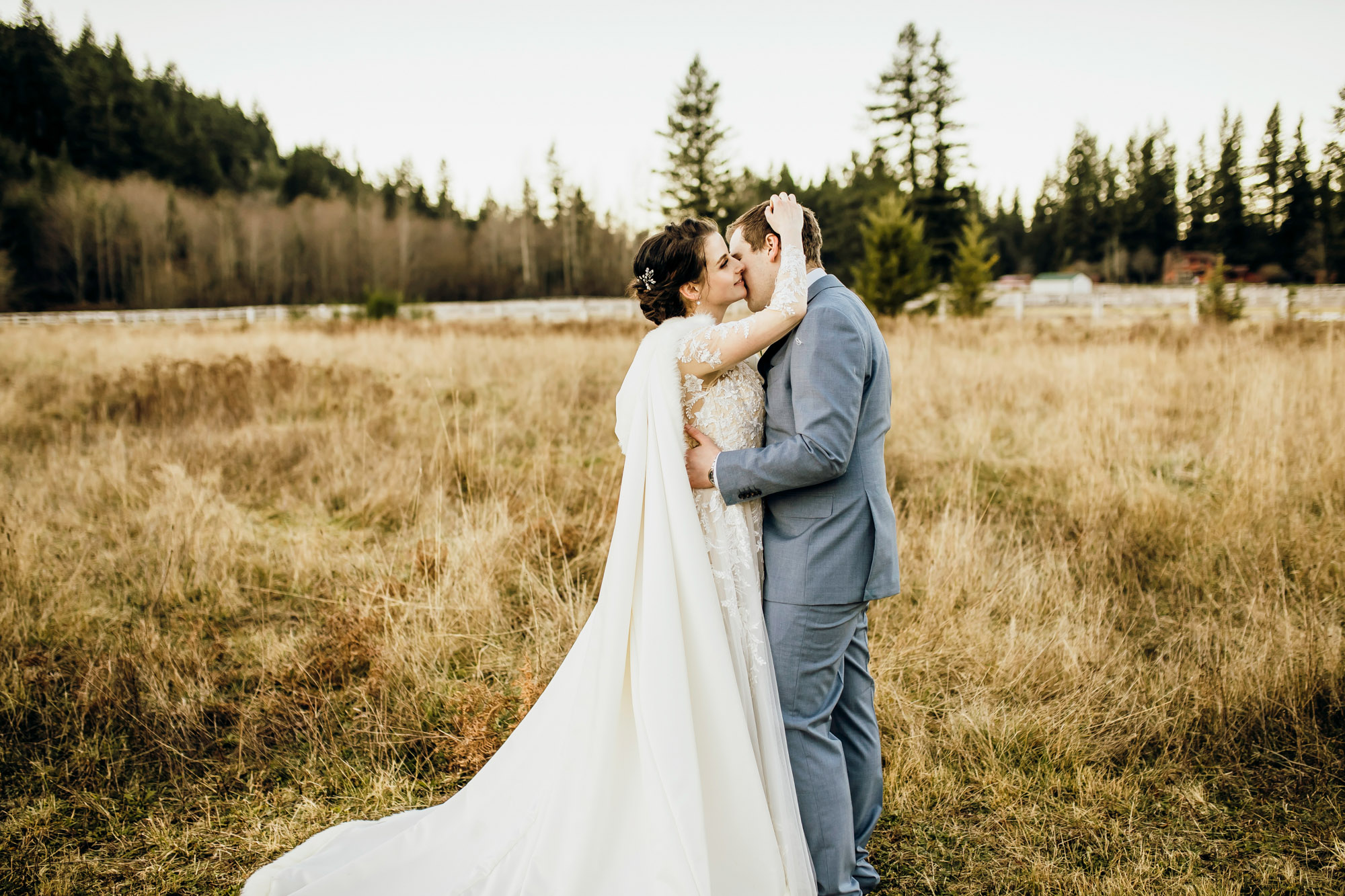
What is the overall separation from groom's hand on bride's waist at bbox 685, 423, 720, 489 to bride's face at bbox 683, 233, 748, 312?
0.44 meters

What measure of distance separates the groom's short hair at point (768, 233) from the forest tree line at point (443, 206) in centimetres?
3488

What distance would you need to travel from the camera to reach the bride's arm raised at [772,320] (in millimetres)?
2043

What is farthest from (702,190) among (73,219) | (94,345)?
(73,219)

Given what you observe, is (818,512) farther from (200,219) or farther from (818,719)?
(200,219)

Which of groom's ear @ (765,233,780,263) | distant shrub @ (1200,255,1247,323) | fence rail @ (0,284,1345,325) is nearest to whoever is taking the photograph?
groom's ear @ (765,233,780,263)

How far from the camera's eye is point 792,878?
6.73 ft

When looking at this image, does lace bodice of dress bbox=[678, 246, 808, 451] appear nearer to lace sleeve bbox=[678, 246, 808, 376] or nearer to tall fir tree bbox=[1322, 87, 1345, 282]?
lace sleeve bbox=[678, 246, 808, 376]

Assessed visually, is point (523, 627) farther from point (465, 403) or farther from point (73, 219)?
point (73, 219)

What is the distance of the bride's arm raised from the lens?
204 centimetres

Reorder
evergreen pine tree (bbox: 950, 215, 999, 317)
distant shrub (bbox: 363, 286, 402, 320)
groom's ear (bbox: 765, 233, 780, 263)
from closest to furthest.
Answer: groom's ear (bbox: 765, 233, 780, 263)
distant shrub (bbox: 363, 286, 402, 320)
evergreen pine tree (bbox: 950, 215, 999, 317)

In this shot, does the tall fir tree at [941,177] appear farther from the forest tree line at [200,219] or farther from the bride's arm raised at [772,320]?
the bride's arm raised at [772,320]

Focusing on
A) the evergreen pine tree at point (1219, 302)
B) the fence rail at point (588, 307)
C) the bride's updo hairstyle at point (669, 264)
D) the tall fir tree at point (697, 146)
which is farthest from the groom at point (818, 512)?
the tall fir tree at point (697, 146)

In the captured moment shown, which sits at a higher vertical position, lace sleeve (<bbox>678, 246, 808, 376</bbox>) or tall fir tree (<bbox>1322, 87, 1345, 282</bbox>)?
tall fir tree (<bbox>1322, 87, 1345, 282</bbox>)

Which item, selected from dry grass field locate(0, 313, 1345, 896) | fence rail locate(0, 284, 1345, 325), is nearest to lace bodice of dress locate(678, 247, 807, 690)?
dry grass field locate(0, 313, 1345, 896)
